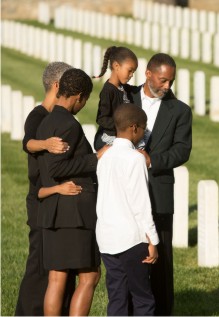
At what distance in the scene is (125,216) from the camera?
24.6ft

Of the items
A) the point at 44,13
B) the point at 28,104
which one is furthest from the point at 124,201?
the point at 44,13

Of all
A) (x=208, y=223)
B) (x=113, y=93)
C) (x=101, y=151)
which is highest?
(x=113, y=93)

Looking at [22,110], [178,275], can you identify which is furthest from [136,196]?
[22,110]

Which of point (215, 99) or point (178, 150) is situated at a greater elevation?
point (178, 150)

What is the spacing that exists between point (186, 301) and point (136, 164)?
2784 millimetres

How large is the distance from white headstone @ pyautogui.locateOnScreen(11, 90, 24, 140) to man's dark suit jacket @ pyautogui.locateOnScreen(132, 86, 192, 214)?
473 inches

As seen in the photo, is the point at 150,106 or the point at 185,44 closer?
the point at 150,106

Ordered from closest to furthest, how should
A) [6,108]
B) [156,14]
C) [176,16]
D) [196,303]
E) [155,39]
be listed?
[196,303]
[6,108]
[155,39]
[176,16]
[156,14]

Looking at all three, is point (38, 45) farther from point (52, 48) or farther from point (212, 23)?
point (212, 23)

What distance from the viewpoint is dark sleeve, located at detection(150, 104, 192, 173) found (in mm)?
8211

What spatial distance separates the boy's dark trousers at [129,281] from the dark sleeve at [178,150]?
32.4 inches

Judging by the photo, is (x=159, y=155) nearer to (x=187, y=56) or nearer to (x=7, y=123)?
(x=7, y=123)

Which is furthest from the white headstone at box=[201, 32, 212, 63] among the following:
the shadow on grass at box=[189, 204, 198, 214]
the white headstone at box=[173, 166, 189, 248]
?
the white headstone at box=[173, 166, 189, 248]

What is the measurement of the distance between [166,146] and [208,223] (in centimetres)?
296
